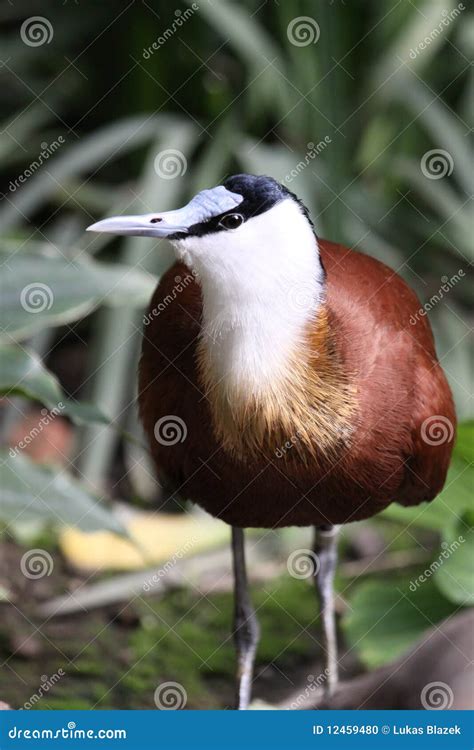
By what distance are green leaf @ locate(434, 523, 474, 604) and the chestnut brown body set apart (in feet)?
1.18

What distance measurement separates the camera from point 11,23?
3248 mm

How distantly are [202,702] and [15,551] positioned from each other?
854 mm

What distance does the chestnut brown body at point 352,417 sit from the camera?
139 centimetres

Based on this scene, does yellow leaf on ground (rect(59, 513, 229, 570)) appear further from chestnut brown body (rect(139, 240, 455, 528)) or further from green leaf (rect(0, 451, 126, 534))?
chestnut brown body (rect(139, 240, 455, 528))

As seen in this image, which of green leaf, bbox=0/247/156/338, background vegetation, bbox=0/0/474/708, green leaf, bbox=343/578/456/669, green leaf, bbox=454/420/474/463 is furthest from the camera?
background vegetation, bbox=0/0/474/708

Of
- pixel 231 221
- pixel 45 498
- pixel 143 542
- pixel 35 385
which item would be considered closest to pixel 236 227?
pixel 231 221

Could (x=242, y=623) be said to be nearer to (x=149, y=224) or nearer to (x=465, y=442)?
(x=465, y=442)

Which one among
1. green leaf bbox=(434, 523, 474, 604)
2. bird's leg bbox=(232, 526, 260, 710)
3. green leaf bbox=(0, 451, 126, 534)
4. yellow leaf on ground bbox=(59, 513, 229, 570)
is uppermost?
green leaf bbox=(434, 523, 474, 604)

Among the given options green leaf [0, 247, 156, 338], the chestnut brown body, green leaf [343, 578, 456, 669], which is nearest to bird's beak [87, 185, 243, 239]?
the chestnut brown body

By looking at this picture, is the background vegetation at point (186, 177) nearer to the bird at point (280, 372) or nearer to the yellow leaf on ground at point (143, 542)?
the yellow leaf on ground at point (143, 542)

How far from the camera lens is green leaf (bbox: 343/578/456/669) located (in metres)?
2.10

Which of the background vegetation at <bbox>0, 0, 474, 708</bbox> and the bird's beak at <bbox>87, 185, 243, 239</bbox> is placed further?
the background vegetation at <bbox>0, 0, 474, 708</bbox>

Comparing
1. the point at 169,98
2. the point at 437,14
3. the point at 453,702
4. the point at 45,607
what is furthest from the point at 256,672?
the point at 437,14

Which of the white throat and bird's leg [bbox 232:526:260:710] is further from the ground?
the white throat
